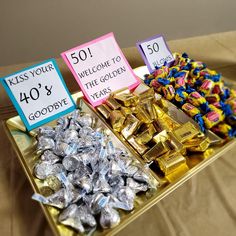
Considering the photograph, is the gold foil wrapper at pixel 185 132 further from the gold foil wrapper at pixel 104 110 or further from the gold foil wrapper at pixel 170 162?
the gold foil wrapper at pixel 104 110

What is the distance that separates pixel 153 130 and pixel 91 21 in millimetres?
734

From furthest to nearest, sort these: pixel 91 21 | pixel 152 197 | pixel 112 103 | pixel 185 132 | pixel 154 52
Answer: pixel 91 21 < pixel 154 52 < pixel 112 103 < pixel 185 132 < pixel 152 197

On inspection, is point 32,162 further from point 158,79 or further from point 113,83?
point 158,79

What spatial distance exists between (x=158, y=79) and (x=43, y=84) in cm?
35

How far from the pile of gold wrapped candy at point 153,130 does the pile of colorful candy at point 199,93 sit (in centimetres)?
4

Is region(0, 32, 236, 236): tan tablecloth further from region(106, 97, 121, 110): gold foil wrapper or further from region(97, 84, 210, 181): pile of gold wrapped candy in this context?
region(106, 97, 121, 110): gold foil wrapper

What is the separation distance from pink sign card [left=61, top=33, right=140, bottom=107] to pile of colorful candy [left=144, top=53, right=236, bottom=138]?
104mm

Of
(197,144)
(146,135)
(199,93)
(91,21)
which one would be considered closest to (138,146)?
(146,135)

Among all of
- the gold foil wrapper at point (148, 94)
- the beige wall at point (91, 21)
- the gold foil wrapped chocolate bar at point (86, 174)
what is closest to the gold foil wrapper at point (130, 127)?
the gold foil wrapped chocolate bar at point (86, 174)

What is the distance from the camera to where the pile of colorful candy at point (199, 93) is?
0.74 meters

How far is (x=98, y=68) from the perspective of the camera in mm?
847

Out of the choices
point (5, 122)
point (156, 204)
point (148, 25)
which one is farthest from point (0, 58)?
point (156, 204)

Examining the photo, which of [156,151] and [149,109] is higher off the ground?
[149,109]

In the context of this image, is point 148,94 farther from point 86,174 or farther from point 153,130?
point 86,174
